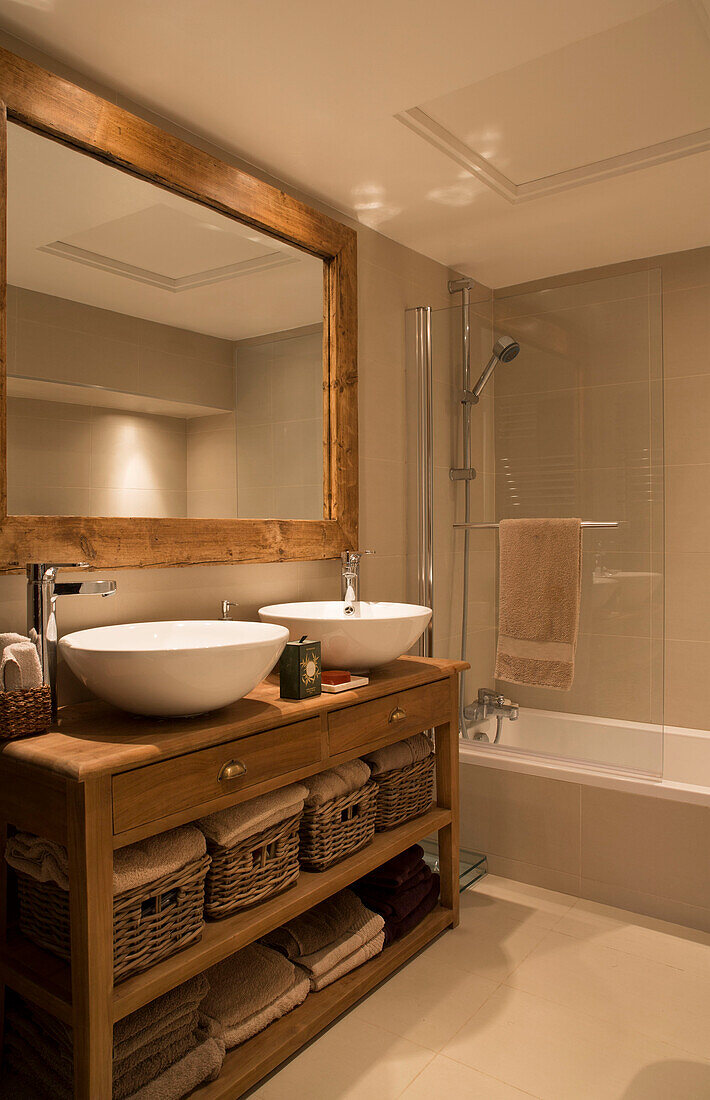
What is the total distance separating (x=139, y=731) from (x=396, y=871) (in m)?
1.01

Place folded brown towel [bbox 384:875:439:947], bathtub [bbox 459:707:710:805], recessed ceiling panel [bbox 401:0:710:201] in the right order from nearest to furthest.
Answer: recessed ceiling panel [bbox 401:0:710:201], folded brown towel [bbox 384:875:439:947], bathtub [bbox 459:707:710:805]

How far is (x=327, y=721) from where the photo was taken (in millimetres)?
1774

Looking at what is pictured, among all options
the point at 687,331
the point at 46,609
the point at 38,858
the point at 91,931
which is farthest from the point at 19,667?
the point at 687,331

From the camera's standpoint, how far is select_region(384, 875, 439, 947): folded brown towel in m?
2.02

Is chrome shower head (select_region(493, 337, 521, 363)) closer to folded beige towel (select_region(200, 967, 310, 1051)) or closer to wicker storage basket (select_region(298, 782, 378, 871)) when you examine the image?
wicker storage basket (select_region(298, 782, 378, 871))

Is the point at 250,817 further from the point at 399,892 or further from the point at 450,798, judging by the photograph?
the point at 450,798

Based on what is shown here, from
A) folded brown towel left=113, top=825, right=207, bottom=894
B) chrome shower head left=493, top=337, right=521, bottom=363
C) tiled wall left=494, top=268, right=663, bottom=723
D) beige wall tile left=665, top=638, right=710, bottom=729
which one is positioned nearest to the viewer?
folded brown towel left=113, top=825, right=207, bottom=894

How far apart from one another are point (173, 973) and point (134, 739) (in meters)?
0.44

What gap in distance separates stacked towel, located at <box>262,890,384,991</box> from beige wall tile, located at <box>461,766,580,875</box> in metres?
0.70

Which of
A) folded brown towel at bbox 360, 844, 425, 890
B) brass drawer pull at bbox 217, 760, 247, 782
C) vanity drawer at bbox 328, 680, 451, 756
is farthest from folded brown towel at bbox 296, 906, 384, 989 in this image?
brass drawer pull at bbox 217, 760, 247, 782

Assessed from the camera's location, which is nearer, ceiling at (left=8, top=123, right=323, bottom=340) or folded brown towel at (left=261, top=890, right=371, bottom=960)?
ceiling at (left=8, top=123, right=323, bottom=340)

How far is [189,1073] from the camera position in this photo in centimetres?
146

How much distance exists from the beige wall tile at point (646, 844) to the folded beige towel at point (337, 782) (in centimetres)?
83

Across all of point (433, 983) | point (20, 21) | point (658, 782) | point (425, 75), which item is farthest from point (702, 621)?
point (20, 21)
